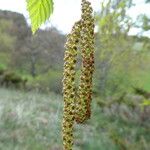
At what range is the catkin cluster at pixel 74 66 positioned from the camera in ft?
3.09

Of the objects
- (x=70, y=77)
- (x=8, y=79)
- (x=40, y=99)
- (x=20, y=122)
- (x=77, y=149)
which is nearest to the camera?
(x=70, y=77)

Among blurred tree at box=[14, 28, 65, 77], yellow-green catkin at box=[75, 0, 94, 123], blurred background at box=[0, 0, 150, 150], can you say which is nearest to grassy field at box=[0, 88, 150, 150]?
blurred background at box=[0, 0, 150, 150]

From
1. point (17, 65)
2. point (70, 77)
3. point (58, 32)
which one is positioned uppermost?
point (70, 77)

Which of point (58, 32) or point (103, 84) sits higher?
point (58, 32)

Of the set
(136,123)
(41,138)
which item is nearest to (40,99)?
(136,123)

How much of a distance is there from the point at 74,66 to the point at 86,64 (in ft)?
0.18

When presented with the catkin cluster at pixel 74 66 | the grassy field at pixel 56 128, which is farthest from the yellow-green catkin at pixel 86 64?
the grassy field at pixel 56 128

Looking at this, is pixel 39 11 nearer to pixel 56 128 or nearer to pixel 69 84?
pixel 69 84

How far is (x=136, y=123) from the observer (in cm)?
1694

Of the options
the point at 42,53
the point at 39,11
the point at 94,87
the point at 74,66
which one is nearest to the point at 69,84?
the point at 74,66

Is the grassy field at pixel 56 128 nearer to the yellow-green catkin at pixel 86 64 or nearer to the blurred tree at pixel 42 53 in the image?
the blurred tree at pixel 42 53

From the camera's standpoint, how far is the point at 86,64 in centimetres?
99

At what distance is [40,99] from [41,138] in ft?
23.8

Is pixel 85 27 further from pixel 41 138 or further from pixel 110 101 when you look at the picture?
pixel 110 101
